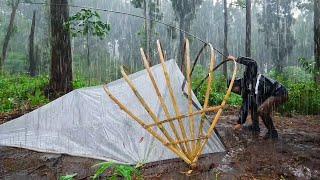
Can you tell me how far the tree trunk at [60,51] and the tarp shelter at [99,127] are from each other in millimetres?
4219

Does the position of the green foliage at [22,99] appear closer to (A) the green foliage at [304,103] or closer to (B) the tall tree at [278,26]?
(A) the green foliage at [304,103]

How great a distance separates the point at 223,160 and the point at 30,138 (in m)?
2.97

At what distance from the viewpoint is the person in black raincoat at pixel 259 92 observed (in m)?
6.07

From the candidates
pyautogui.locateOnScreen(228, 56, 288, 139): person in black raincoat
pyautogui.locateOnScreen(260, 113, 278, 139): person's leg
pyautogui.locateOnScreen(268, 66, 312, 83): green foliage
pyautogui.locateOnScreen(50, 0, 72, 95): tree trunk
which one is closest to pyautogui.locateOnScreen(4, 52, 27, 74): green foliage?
pyautogui.locateOnScreen(268, 66, 312, 83): green foliage

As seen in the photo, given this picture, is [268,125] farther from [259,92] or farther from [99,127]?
[99,127]

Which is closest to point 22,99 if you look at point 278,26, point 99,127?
point 99,127

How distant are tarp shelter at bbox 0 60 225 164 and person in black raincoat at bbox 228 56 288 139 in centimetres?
104

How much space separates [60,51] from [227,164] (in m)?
6.63

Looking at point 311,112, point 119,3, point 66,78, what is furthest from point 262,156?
point 119,3

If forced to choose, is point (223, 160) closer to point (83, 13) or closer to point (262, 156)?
point (262, 156)

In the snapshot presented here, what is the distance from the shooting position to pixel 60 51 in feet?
33.4

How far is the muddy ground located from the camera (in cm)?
466

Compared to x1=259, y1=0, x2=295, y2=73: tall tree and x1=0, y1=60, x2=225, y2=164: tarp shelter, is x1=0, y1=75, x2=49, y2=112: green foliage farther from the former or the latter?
x1=259, y1=0, x2=295, y2=73: tall tree

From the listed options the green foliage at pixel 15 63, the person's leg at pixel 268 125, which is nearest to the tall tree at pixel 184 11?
the green foliage at pixel 15 63
